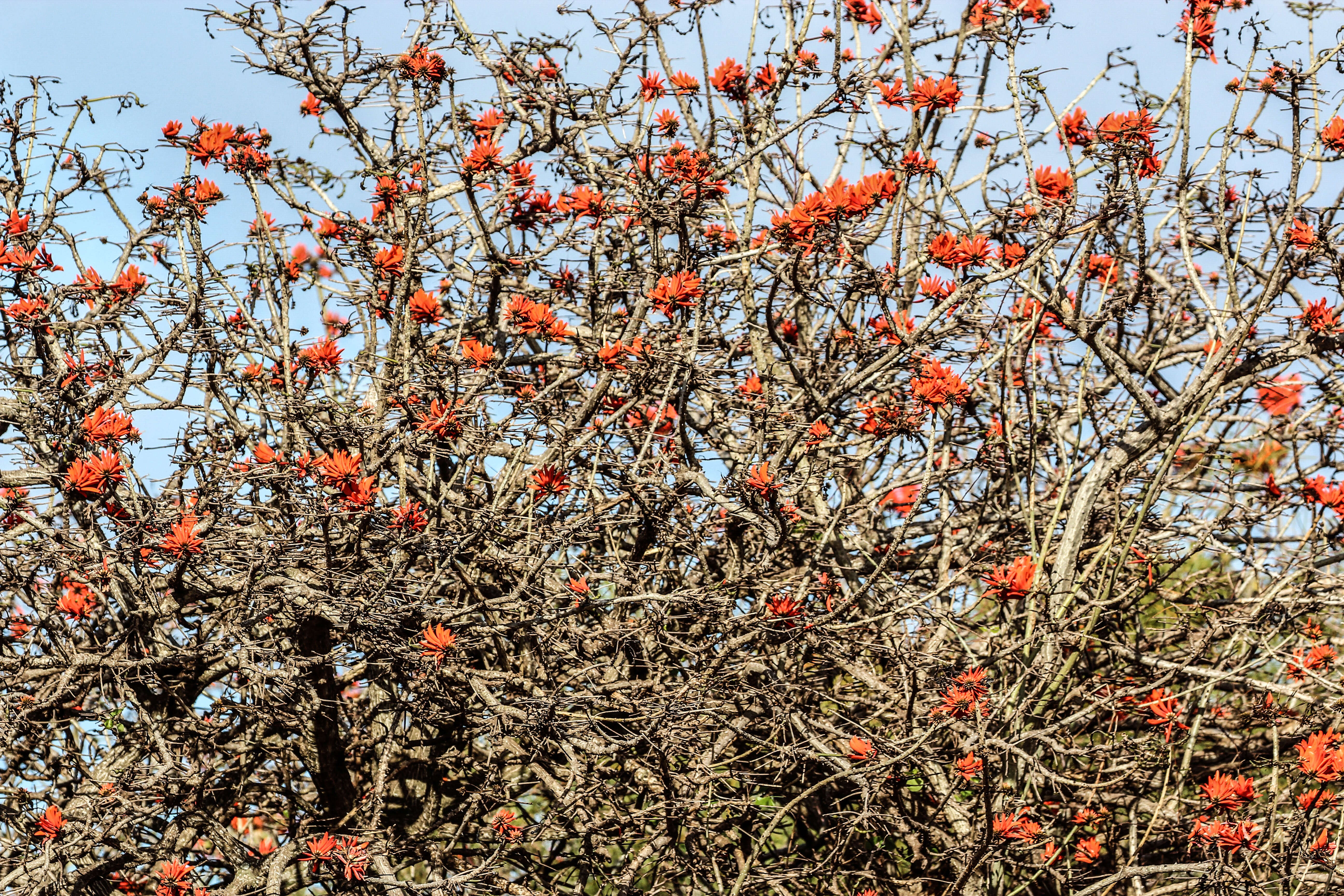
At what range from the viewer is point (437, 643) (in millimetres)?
3586

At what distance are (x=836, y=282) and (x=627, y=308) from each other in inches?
36.4

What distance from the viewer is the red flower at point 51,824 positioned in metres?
3.79

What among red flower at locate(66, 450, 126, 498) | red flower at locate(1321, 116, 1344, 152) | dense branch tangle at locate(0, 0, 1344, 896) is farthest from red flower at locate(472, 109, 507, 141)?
red flower at locate(1321, 116, 1344, 152)

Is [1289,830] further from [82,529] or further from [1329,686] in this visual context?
[82,529]

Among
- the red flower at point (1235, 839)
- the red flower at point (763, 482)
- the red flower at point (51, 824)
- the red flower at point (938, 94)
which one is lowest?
the red flower at point (1235, 839)

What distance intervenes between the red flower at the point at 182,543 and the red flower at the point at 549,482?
1.18m

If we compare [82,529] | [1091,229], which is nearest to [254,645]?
[82,529]

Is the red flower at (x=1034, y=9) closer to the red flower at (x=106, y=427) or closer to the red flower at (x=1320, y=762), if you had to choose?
the red flower at (x=1320, y=762)

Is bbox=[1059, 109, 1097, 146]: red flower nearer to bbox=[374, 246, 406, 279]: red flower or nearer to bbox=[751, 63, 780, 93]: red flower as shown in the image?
bbox=[751, 63, 780, 93]: red flower

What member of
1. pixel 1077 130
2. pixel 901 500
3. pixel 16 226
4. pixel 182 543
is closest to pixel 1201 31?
pixel 1077 130

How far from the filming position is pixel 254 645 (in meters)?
3.55

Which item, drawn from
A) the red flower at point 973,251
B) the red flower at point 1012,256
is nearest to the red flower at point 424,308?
the red flower at point 973,251

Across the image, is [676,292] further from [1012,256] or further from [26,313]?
[26,313]

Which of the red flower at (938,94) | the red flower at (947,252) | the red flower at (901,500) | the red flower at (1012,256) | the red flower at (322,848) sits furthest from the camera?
the red flower at (901,500)
